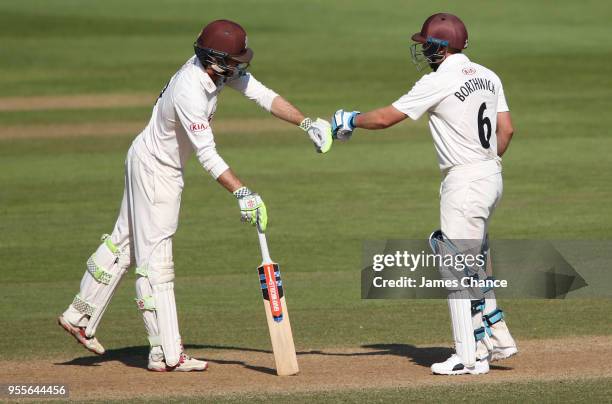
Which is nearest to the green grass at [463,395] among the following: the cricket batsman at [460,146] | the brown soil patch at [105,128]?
the cricket batsman at [460,146]

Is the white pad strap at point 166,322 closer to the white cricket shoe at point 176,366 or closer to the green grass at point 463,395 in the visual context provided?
the white cricket shoe at point 176,366

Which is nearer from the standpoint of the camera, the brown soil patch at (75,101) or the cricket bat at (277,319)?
the cricket bat at (277,319)

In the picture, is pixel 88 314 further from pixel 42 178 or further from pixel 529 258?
pixel 42 178

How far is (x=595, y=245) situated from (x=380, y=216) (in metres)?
3.08

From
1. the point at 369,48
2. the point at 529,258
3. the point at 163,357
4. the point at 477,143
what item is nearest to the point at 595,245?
the point at 529,258

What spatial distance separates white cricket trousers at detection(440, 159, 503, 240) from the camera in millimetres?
8336

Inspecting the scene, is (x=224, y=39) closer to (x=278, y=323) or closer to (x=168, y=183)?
(x=168, y=183)

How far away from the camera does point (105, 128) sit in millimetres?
23672

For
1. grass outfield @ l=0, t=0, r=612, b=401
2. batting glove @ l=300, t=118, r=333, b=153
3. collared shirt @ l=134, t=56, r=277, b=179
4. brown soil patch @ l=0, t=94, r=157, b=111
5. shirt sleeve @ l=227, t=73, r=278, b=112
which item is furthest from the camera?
brown soil patch @ l=0, t=94, r=157, b=111

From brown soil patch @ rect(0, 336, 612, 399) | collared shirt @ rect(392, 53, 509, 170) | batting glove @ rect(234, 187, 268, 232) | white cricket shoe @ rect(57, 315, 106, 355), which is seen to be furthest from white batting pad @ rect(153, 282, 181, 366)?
collared shirt @ rect(392, 53, 509, 170)

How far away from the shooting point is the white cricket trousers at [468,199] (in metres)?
8.34

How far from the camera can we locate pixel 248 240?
14156 millimetres

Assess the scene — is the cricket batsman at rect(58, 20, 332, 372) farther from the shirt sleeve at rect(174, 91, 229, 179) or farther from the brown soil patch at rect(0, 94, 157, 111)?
the brown soil patch at rect(0, 94, 157, 111)

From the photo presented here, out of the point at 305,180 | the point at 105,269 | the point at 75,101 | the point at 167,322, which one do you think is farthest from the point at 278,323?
the point at 75,101
